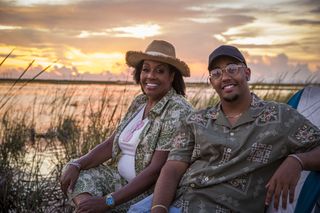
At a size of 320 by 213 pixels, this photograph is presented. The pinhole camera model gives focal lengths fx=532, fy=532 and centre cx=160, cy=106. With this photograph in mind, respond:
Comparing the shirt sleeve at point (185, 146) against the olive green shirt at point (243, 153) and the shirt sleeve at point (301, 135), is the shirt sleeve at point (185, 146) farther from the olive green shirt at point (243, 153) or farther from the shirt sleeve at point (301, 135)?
the shirt sleeve at point (301, 135)

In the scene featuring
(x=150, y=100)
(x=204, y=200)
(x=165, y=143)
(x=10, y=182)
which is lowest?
(x=10, y=182)

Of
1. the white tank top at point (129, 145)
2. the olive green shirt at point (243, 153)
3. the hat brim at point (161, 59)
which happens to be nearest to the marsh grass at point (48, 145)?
the white tank top at point (129, 145)

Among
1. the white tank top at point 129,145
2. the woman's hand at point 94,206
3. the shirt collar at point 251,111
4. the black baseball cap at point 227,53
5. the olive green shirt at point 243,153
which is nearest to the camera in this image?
the olive green shirt at point 243,153

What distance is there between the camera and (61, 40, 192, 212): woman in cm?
319

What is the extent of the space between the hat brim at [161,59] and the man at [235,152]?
601 mm

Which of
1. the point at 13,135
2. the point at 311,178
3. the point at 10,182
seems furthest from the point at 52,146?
the point at 311,178

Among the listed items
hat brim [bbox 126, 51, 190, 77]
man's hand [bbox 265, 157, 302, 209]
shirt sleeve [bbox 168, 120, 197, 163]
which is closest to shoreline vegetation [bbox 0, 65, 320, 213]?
hat brim [bbox 126, 51, 190, 77]

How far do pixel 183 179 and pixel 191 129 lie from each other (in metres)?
0.28

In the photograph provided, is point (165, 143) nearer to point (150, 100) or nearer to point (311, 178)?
point (150, 100)

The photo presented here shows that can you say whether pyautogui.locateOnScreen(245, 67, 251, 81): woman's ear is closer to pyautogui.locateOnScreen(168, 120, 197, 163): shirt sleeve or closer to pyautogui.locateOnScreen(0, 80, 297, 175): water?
pyautogui.locateOnScreen(168, 120, 197, 163): shirt sleeve

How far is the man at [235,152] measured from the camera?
2607mm

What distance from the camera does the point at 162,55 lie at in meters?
3.50

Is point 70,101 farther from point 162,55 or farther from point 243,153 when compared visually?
point 243,153

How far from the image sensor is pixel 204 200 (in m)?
2.76
